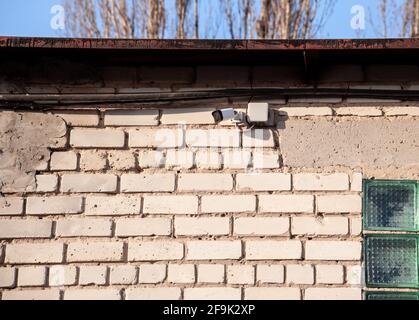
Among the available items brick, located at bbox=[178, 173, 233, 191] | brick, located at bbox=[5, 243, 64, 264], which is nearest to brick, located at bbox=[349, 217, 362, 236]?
brick, located at bbox=[178, 173, 233, 191]

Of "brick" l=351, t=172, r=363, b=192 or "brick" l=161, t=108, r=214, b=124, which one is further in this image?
"brick" l=161, t=108, r=214, b=124

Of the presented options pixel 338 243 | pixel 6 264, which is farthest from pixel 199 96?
pixel 6 264

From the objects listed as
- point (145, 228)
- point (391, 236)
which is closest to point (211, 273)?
point (145, 228)

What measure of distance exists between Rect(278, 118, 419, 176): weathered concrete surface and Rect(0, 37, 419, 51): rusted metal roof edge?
21.3 inches

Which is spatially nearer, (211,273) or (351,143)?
(211,273)

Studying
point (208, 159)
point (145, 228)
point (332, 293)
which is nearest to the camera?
point (332, 293)

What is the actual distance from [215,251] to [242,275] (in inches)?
9.4

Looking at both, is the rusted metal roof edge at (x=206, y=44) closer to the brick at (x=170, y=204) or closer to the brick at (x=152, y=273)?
the brick at (x=170, y=204)

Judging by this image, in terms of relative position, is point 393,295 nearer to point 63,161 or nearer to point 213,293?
point 213,293

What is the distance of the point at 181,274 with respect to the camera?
4.11 m

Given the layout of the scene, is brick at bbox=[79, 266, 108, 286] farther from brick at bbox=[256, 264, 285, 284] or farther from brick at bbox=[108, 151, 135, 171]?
brick at bbox=[256, 264, 285, 284]

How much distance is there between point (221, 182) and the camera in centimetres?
423

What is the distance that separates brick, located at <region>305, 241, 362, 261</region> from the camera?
411 cm
